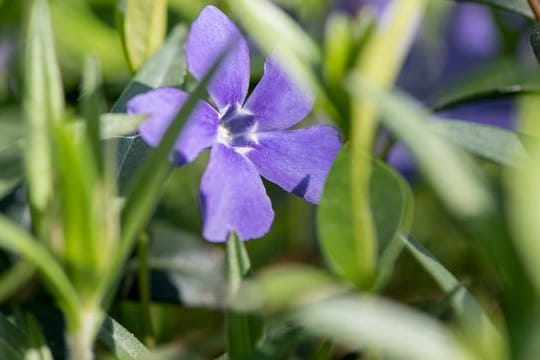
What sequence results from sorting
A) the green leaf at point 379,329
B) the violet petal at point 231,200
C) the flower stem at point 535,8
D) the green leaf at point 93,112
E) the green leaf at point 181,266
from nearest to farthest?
the green leaf at point 379,329, the green leaf at point 93,112, the violet petal at point 231,200, the flower stem at point 535,8, the green leaf at point 181,266

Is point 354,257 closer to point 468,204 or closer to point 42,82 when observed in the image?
point 468,204

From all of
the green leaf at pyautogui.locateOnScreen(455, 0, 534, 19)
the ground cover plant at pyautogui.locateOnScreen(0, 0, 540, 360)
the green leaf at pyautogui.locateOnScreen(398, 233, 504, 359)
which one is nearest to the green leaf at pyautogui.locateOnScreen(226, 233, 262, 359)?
the ground cover plant at pyautogui.locateOnScreen(0, 0, 540, 360)

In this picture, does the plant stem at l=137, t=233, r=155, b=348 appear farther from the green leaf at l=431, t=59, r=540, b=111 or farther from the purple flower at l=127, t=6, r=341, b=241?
the green leaf at l=431, t=59, r=540, b=111

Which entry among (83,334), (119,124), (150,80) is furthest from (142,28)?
(83,334)

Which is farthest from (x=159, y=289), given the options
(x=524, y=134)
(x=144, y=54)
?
(x=524, y=134)

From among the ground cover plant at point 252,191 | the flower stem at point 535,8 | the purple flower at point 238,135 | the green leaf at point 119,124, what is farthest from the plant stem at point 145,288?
the flower stem at point 535,8

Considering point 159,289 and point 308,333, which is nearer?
point 308,333

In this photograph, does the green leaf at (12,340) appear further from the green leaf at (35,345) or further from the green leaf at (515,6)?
the green leaf at (515,6)
